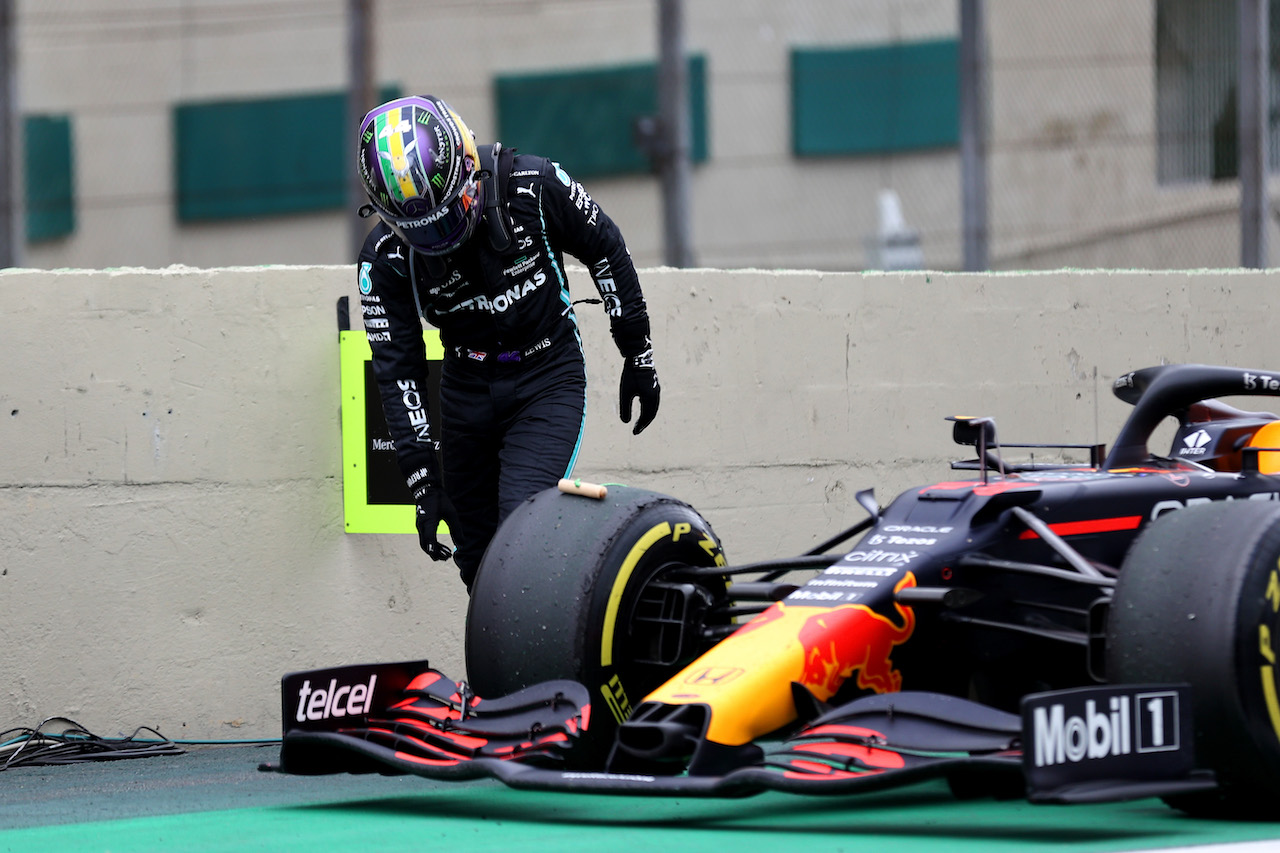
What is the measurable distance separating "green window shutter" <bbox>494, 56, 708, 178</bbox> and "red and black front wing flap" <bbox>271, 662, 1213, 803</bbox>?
28.4 feet

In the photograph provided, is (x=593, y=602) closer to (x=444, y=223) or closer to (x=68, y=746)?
(x=444, y=223)

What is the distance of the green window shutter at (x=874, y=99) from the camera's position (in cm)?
1211

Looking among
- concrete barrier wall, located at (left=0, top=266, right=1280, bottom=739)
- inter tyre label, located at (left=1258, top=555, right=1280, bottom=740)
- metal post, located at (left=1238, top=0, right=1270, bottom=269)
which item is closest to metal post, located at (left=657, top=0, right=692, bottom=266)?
concrete barrier wall, located at (left=0, top=266, right=1280, bottom=739)

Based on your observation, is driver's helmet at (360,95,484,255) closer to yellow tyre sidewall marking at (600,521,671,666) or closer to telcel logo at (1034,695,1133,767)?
A: yellow tyre sidewall marking at (600,521,671,666)

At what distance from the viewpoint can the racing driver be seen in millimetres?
4898

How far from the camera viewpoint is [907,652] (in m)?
3.99

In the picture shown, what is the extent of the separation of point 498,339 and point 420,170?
0.59 metres

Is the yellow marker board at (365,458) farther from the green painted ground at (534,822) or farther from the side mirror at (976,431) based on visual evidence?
the side mirror at (976,431)

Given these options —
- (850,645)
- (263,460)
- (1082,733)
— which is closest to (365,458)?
(263,460)

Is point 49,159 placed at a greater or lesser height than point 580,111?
lesser

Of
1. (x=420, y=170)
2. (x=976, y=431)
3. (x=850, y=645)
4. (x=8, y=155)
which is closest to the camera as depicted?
(x=850, y=645)

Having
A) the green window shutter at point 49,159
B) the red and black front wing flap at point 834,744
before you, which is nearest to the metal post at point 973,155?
the red and black front wing flap at point 834,744

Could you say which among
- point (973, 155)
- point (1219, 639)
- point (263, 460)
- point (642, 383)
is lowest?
point (1219, 639)

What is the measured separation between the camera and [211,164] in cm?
1463
